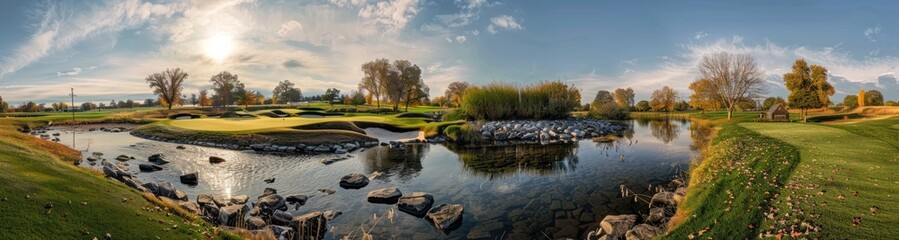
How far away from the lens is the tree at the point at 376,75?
75.7m

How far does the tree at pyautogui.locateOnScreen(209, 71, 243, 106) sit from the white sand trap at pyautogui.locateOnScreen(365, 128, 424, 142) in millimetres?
74353

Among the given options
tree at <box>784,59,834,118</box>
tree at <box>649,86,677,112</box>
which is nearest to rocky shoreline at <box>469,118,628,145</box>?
tree at <box>784,59,834,118</box>

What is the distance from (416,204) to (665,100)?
349ft

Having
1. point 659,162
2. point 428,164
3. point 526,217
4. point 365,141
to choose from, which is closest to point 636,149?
point 659,162

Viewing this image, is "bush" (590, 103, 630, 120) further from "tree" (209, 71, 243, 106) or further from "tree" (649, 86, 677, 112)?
"tree" (209, 71, 243, 106)

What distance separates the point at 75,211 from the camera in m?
6.01

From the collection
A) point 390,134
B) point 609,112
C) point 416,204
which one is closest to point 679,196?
point 416,204

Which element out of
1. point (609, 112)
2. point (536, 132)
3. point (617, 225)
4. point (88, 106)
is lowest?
point (617, 225)

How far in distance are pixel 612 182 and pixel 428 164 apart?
786cm

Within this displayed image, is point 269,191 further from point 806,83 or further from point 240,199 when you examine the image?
point 806,83

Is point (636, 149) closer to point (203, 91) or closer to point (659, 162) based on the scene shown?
point (659, 162)

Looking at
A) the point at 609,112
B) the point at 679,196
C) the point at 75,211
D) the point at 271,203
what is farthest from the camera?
the point at 609,112

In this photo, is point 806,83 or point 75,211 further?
point 806,83

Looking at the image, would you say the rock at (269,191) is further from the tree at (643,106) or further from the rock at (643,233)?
the tree at (643,106)
